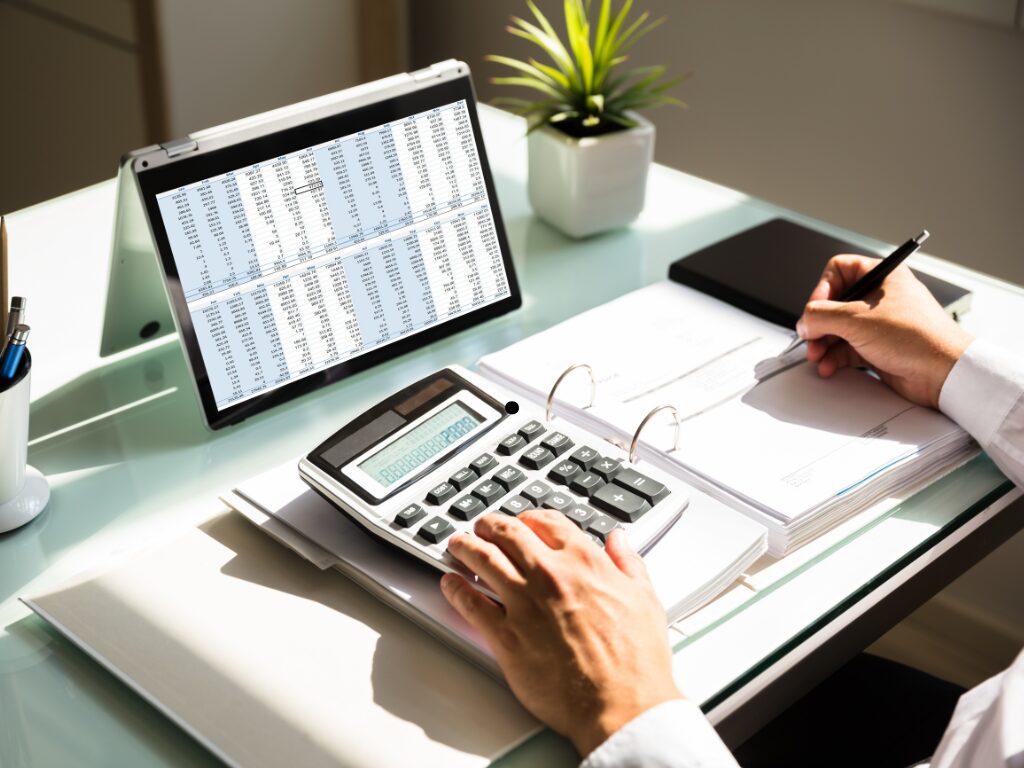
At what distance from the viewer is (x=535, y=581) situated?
842 mm

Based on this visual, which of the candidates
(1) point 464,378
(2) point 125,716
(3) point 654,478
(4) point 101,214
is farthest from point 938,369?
(4) point 101,214

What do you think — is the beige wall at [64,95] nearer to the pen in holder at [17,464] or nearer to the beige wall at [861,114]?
the beige wall at [861,114]

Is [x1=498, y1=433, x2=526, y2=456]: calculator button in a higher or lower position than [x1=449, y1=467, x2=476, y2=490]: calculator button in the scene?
higher

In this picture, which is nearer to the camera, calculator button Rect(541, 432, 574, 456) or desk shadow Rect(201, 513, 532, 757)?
desk shadow Rect(201, 513, 532, 757)

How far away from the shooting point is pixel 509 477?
0.95 metres

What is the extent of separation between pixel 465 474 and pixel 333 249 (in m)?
0.35

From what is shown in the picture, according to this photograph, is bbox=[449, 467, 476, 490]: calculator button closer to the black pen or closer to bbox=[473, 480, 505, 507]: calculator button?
bbox=[473, 480, 505, 507]: calculator button

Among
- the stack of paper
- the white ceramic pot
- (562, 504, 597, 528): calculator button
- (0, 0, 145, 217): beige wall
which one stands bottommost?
(0, 0, 145, 217): beige wall

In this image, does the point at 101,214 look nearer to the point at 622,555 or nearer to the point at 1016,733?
the point at 622,555

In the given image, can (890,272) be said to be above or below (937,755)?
above

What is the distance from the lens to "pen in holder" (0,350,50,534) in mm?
948

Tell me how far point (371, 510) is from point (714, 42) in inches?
75.7

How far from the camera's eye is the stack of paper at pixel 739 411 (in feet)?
3.34

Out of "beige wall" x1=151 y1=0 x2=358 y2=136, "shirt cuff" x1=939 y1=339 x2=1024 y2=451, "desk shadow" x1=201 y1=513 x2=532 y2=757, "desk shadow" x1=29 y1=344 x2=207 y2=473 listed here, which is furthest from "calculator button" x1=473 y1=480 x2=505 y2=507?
"beige wall" x1=151 y1=0 x2=358 y2=136
